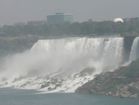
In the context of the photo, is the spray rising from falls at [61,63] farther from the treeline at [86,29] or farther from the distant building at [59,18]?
the distant building at [59,18]

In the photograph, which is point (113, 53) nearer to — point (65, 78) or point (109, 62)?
point (109, 62)

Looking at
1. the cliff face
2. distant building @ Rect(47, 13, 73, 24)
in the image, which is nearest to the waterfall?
the cliff face

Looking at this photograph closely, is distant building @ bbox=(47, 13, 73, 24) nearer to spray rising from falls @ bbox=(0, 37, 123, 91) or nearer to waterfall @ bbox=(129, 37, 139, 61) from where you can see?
spray rising from falls @ bbox=(0, 37, 123, 91)

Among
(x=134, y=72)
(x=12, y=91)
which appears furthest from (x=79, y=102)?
(x=12, y=91)

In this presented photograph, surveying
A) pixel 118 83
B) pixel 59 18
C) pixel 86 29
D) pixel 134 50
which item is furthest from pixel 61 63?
pixel 59 18

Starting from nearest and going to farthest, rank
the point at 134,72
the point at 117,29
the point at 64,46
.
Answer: the point at 134,72
the point at 64,46
the point at 117,29

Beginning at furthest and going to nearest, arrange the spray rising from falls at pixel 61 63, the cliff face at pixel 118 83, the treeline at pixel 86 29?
1. the treeline at pixel 86 29
2. the spray rising from falls at pixel 61 63
3. the cliff face at pixel 118 83

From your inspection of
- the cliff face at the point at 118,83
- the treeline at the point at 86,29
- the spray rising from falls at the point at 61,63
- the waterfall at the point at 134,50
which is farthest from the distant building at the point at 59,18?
the cliff face at the point at 118,83

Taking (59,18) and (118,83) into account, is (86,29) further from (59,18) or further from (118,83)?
(59,18)
